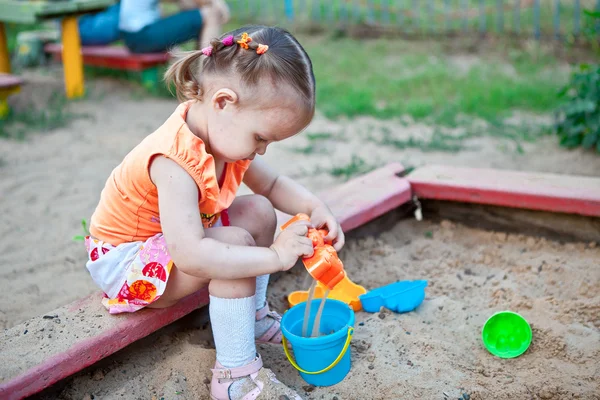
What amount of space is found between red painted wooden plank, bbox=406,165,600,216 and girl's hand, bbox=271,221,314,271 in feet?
3.51

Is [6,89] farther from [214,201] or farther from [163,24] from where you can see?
[214,201]

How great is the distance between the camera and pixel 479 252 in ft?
8.12

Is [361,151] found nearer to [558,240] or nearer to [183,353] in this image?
[558,240]

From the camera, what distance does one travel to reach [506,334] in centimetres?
194

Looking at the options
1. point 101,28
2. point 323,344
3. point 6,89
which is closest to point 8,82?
point 6,89

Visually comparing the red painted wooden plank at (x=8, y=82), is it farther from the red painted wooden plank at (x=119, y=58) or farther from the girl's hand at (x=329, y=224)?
the girl's hand at (x=329, y=224)

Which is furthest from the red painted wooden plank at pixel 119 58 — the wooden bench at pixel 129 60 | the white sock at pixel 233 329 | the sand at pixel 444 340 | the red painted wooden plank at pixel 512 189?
the white sock at pixel 233 329

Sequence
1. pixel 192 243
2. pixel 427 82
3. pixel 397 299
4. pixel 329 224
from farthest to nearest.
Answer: pixel 427 82 < pixel 397 299 < pixel 329 224 < pixel 192 243

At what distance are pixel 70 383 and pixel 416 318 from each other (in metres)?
1.02

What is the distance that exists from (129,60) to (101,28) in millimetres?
621

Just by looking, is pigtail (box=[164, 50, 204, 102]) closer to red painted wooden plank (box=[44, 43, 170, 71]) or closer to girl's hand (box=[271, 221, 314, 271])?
girl's hand (box=[271, 221, 314, 271])

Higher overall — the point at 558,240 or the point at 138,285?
the point at 138,285

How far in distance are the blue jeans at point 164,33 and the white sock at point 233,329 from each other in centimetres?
378

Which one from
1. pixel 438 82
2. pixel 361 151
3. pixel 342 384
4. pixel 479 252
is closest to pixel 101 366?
pixel 342 384
